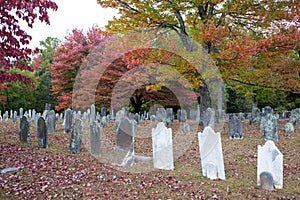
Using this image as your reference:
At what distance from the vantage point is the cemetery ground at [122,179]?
4.49 meters

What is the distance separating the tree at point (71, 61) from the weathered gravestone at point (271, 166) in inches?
711

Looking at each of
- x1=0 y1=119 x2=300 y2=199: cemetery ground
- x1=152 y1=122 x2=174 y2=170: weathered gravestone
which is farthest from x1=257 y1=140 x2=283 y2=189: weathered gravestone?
x1=152 y1=122 x2=174 y2=170: weathered gravestone

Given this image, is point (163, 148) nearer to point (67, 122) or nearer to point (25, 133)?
point (25, 133)

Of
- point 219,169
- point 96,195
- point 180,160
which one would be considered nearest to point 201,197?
point 219,169

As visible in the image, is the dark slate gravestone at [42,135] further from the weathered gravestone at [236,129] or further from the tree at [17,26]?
the weathered gravestone at [236,129]

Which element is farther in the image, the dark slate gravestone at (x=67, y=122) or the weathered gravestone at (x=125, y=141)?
the dark slate gravestone at (x=67, y=122)

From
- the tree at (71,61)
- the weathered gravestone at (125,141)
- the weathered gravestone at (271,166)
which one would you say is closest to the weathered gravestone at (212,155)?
the weathered gravestone at (271,166)

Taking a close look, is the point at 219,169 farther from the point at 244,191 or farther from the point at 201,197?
the point at 201,197

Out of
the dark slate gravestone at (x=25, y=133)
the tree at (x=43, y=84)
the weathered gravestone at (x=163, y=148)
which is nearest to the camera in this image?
the weathered gravestone at (x=163, y=148)

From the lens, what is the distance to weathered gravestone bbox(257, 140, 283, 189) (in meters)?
4.69

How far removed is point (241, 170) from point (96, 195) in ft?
10.6

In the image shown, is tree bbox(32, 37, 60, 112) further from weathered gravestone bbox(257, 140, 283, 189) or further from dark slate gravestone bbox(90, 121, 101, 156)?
weathered gravestone bbox(257, 140, 283, 189)

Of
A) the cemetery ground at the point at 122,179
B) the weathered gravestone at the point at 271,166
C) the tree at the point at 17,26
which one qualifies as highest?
the tree at the point at 17,26

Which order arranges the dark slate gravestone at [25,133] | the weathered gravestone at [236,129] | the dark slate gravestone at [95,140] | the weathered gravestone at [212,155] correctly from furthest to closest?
1. the weathered gravestone at [236,129]
2. the dark slate gravestone at [25,133]
3. the dark slate gravestone at [95,140]
4. the weathered gravestone at [212,155]
